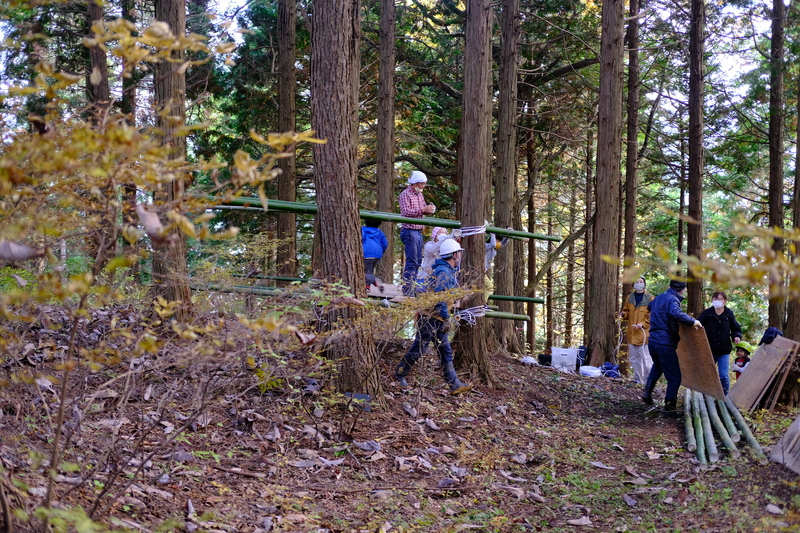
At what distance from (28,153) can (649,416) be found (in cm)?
830

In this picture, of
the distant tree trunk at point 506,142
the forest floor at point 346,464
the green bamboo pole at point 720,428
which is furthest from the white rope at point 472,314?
the distant tree trunk at point 506,142

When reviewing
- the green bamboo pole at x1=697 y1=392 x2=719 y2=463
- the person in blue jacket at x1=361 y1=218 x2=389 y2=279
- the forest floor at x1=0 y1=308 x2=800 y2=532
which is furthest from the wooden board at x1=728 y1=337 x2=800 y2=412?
the person in blue jacket at x1=361 y1=218 x2=389 y2=279

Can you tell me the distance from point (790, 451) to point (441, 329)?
3.54 meters

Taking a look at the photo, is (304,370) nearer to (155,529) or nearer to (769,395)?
(155,529)

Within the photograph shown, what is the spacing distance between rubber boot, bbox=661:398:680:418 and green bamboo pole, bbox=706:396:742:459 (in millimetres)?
406

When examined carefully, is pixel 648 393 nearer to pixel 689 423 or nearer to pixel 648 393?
pixel 648 393

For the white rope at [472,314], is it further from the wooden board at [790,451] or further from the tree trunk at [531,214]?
the tree trunk at [531,214]

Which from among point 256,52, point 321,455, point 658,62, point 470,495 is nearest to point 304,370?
point 321,455

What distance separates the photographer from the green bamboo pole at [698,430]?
666 centimetres

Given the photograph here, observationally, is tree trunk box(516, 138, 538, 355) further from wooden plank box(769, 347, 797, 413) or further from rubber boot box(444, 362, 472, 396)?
rubber boot box(444, 362, 472, 396)

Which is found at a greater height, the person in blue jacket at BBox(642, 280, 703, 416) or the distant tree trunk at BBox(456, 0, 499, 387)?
the distant tree trunk at BBox(456, 0, 499, 387)

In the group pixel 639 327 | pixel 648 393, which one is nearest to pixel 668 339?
pixel 648 393

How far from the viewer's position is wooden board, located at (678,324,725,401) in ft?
27.2

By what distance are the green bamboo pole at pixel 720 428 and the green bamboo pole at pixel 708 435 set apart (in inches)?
2.6
